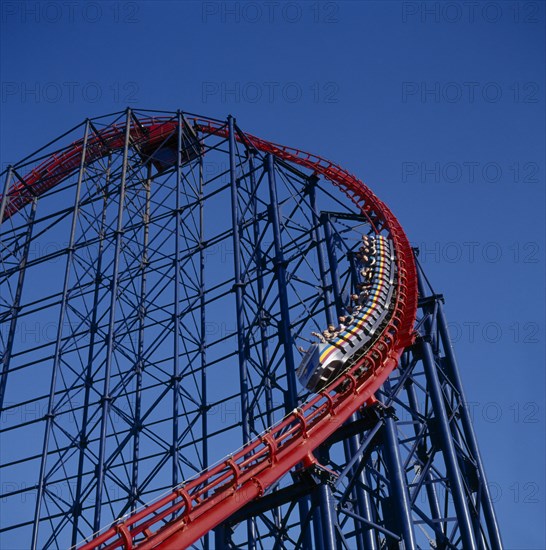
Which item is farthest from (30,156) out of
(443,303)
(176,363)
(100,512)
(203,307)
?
(443,303)

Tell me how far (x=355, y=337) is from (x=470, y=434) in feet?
7.85

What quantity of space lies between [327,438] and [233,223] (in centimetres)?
547

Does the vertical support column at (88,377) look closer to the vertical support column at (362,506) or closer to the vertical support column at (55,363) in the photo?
the vertical support column at (55,363)

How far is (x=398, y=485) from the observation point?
10789 mm

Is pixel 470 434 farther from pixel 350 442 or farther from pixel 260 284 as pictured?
pixel 260 284

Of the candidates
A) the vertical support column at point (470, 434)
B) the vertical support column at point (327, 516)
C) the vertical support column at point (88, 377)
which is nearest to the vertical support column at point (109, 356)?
the vertical support column at point (88, 377)

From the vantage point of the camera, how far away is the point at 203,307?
17234 mm

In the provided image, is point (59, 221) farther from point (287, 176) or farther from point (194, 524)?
point (194, 524)

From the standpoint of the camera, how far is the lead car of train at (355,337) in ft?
40.4

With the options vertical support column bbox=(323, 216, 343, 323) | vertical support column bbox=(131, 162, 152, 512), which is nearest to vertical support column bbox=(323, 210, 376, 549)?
vertical support column bbox=(323, 216, 343, 323)

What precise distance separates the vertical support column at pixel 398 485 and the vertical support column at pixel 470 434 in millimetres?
1730

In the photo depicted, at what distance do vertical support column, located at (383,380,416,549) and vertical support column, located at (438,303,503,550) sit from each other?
173 centimetres

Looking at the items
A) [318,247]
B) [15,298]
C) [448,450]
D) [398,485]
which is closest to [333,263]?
[318,247]

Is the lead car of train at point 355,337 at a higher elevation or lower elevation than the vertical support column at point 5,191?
lower
